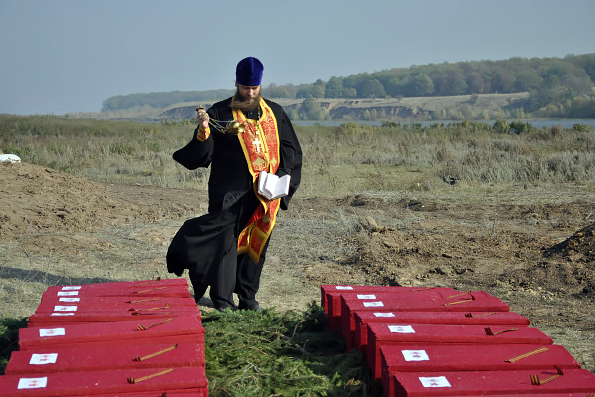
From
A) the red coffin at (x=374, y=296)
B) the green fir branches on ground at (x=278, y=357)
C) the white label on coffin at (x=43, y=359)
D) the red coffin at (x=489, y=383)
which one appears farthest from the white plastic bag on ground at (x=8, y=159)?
the red coffin at (x=489, y=383)

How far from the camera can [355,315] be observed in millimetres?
4145

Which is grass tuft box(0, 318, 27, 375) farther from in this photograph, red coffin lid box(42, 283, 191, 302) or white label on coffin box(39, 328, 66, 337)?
white label on coffin box(39, 328, 66, 337)

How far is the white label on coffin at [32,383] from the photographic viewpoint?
300cm

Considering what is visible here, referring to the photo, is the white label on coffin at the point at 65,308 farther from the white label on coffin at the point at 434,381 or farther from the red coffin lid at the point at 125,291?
the white label on coffin at the point at 434,381

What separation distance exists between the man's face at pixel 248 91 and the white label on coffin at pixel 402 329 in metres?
2.51

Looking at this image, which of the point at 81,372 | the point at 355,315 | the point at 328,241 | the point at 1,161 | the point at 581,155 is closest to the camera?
the point at 81,372

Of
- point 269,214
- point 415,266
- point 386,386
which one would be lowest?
point 415,266

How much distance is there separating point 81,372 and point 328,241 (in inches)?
245

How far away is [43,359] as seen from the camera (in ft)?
10.8

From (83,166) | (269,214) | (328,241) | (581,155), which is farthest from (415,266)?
(83,166)

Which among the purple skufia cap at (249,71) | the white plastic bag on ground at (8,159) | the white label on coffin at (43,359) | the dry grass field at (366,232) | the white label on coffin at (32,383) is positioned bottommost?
the dry grass field at (366,232)

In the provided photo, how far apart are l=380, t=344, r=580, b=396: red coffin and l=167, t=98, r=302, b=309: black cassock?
239cm

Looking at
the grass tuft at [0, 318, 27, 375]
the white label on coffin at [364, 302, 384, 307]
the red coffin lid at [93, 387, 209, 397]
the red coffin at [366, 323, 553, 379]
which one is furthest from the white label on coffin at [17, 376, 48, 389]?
the white label on coffin at [364, 302, 384, 307]

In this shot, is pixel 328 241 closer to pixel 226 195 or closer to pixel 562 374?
pixel 226 195
